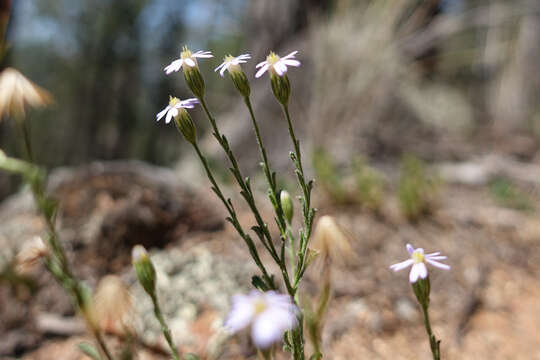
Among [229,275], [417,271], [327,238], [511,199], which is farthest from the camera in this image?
[511,199]

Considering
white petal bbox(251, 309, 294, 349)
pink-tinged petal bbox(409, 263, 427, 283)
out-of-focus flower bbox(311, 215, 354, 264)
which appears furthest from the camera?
out-of-focus flower bbox(311, 215, 354, 264)

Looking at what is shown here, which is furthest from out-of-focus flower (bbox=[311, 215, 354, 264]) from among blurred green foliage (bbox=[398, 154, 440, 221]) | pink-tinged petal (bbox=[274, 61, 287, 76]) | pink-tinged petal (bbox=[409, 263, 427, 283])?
blurred green foliage (bbox=[398, 154, 440, 221])

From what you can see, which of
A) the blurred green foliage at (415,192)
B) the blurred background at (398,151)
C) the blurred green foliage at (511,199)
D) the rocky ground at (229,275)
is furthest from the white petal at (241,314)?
the blurred green foliage at (511,199)

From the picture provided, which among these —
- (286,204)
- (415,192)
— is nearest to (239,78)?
(286,204)

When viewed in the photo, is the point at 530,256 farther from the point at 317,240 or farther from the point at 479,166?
the point at 317,240

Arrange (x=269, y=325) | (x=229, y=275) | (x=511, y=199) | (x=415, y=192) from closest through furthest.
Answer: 1. (x=269, y=325)
2. (x=229, y=275)
3. (x=415, y=192)
4. (x=511, y=199)

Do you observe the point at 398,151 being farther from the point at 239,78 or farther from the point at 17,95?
Answer: the point at 17,95

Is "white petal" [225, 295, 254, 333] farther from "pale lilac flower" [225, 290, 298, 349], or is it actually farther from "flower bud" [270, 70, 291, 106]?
"flower bud" [270, 70, 291, 106]
